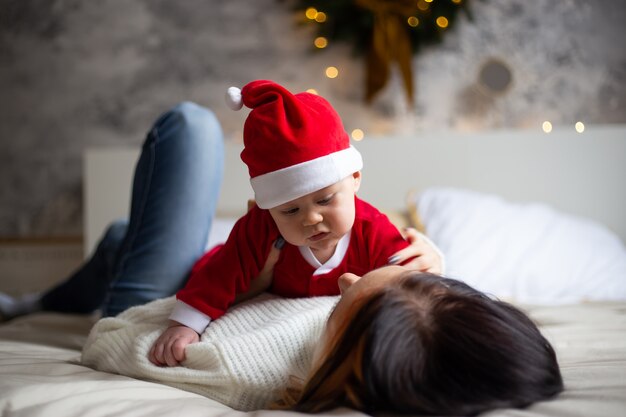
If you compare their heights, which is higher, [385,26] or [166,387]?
[385,26]

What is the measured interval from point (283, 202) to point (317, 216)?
0.06 meters

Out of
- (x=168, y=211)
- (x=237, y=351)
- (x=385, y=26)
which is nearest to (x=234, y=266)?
(x=237, y=351)

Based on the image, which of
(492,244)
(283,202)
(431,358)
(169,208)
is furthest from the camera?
(492,244)

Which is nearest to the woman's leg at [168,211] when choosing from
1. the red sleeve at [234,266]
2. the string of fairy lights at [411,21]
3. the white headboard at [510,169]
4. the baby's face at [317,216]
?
the red sleeve at [234,266]

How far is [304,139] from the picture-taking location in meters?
0.98

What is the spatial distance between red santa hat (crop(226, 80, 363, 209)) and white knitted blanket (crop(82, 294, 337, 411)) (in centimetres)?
18

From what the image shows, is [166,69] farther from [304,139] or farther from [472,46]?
[304,139]

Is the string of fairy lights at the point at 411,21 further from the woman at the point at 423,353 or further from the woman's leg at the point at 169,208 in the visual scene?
the woman at the point at 423,353

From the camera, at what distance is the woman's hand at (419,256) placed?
104 cm

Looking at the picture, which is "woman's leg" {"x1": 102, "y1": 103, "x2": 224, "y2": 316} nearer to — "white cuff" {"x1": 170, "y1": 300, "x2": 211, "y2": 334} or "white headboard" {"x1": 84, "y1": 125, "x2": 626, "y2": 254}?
"white cuff" {"x1": 170, "y1": 300, "x2": 211, "y2": 334}

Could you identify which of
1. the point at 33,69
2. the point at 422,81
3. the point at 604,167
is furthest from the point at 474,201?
the point at 33,69

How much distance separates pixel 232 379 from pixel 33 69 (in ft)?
8.32

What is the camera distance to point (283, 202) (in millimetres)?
990

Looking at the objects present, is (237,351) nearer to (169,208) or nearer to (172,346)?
(172,346)
